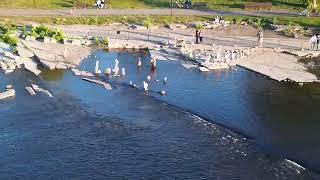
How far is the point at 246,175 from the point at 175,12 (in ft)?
194

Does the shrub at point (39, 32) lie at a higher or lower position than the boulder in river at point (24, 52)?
higher

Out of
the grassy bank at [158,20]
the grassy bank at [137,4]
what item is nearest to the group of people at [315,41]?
the grassy bank at [158,20]

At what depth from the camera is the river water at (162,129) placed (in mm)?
34125

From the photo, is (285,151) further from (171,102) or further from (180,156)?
(171,102)

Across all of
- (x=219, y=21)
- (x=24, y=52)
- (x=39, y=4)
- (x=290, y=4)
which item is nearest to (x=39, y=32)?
(x=24, y=52)

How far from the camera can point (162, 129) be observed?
40531 millimetres

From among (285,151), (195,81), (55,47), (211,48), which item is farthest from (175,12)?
(285,151)

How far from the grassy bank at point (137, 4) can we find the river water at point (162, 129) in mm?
39962

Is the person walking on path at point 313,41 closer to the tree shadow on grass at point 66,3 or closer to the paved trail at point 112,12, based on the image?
the paved trail at point 112,12

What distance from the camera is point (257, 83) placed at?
53.3 m

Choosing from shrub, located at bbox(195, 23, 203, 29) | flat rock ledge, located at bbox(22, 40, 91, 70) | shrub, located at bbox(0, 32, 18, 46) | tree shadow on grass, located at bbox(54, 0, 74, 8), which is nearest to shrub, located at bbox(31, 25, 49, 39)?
flat rock ledge, located at bbox(22, 40, 91, 70)

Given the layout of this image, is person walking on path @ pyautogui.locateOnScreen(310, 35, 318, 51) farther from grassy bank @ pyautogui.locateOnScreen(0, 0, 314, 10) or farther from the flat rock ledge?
the flat rock ledge

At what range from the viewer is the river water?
112 ft

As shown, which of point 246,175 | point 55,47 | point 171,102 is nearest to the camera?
point 246,175
